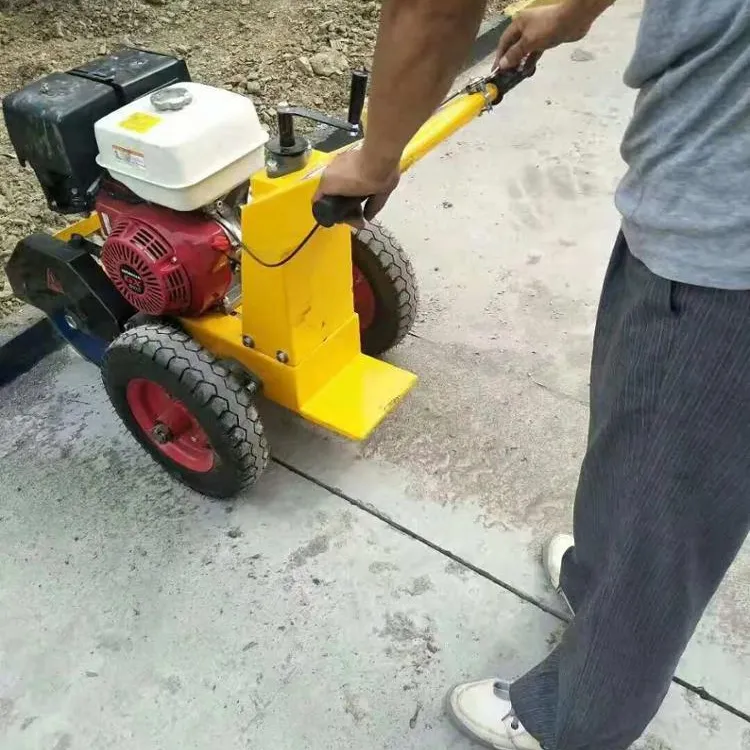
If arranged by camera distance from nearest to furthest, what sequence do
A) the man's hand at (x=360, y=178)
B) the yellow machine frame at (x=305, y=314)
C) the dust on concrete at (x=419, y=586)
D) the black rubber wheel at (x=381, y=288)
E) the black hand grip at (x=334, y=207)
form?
the man's hand at (x=360, y=178), the black hand grip at (x=334, y=207), the yellow machine frame at (x=305, y=314), the dust on concrete at (x=419, y=586), the black rubber wheel at (x=381, y=288)

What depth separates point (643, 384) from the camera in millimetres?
925

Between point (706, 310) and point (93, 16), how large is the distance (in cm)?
344

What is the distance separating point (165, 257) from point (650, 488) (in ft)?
3.54

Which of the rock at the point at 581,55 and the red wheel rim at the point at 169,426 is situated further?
the rock at the point at 581,55

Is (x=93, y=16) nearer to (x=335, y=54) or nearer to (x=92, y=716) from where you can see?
(x=335, y=54)

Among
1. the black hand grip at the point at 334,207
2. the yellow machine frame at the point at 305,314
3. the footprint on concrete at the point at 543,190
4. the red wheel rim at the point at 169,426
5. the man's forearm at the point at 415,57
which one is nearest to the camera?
the man's forearm at the point at 415,57

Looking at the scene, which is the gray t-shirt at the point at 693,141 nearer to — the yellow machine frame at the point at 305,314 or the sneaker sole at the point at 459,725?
the yellow machine frame at the point at 305,314

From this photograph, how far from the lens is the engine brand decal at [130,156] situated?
1579 millimetres

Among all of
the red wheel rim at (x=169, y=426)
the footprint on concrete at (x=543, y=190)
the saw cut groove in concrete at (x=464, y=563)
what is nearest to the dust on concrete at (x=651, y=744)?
the saw cut groove in concrete at (x=464, y=563)

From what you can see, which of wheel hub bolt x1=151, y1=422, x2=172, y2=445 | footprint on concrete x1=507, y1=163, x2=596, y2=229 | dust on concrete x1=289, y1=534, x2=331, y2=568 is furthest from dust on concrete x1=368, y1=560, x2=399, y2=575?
footprint on concrete x1=507, y1=163, x2=596, y2=229

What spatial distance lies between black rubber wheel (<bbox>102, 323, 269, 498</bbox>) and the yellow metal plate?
15 centimetres

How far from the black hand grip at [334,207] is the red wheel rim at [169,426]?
70 centimetres

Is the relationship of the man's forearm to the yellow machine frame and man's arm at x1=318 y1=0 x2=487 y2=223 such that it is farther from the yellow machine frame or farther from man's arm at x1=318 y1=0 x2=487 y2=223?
the yellow machine frame

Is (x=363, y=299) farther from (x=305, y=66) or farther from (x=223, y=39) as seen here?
(x=223, y=39)
